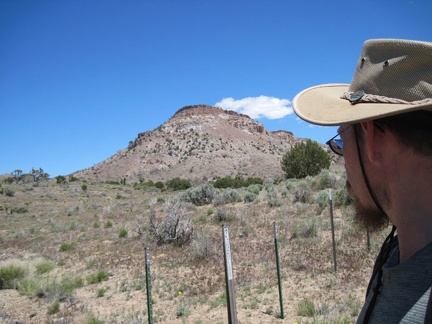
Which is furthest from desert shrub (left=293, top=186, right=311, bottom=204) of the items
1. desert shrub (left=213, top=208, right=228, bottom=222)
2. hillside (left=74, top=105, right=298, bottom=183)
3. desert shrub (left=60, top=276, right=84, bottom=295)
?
hillside (left=74, top=105, right=298, bottom=183)

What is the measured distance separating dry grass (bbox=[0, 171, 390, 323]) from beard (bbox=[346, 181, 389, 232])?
4.25 m

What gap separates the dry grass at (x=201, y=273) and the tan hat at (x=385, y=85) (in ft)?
15.7

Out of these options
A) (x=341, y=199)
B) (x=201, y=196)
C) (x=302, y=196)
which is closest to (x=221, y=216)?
(x=302, y=196)

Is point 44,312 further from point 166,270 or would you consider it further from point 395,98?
point 395,98

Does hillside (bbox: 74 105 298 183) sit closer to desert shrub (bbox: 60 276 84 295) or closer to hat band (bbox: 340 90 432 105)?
desert shrub (bbox: 60 276 84 295)

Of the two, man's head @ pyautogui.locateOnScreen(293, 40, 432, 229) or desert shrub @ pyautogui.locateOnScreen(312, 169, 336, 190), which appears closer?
man's head @ pyautogui.locateOnScreen(293, 40, 432, 229)

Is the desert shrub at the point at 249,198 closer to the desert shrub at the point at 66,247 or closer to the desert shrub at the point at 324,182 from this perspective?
the desert shrub at the point at 324,182

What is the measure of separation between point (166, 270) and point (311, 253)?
3.52 metres

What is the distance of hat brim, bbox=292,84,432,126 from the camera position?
3.39 feet

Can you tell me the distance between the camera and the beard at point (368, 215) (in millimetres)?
1366

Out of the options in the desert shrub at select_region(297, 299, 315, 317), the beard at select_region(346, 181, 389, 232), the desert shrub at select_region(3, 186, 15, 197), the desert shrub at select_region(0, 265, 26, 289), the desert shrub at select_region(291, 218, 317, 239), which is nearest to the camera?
the beard at select_region(346, 181, 389, 232)

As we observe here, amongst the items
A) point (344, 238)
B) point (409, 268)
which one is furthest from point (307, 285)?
point (409, 268)

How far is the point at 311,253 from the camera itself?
906 cm

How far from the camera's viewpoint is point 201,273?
8.44 m
